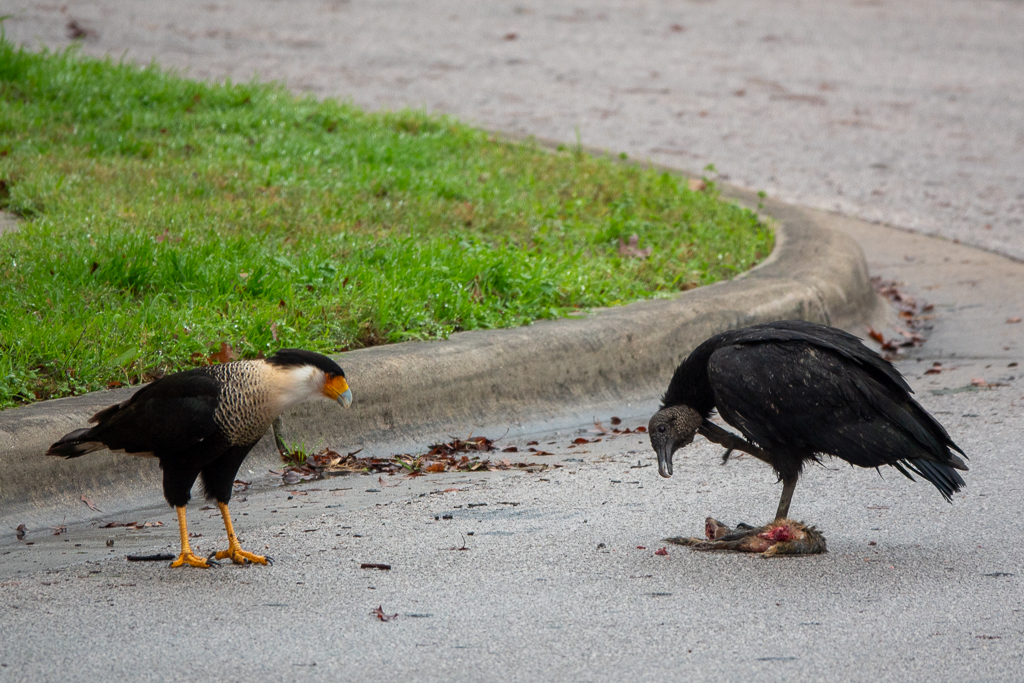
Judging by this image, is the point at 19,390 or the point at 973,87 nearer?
the point at 19,390

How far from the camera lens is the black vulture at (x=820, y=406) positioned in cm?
378

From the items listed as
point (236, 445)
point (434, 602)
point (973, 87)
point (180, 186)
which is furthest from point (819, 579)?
point (973, 87)

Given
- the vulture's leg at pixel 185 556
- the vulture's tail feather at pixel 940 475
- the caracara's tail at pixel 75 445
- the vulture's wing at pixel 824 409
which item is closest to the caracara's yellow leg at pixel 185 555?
the vulture's leg at pixel 185 556

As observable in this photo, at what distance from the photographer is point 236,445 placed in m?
3.81

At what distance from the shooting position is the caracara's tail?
3.97 meters

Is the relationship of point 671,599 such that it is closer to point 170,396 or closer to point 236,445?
point 236,445

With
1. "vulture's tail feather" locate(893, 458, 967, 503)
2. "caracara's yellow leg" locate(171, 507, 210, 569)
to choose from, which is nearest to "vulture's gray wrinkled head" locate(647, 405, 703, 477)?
"vulture's tail feather" locate(893, 458, 967, 503)

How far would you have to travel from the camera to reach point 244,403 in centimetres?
369

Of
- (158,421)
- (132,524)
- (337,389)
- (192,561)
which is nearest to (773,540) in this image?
(337,389)

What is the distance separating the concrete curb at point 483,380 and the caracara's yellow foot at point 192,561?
78cm

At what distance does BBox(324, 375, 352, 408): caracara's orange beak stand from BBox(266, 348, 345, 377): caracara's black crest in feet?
0.10

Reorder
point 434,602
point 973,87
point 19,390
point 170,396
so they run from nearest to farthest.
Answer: point 434,602 → point 170,396 → point 19,390 → point 973,87

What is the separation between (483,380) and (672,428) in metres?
1.62

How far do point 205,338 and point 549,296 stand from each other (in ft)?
6.57
